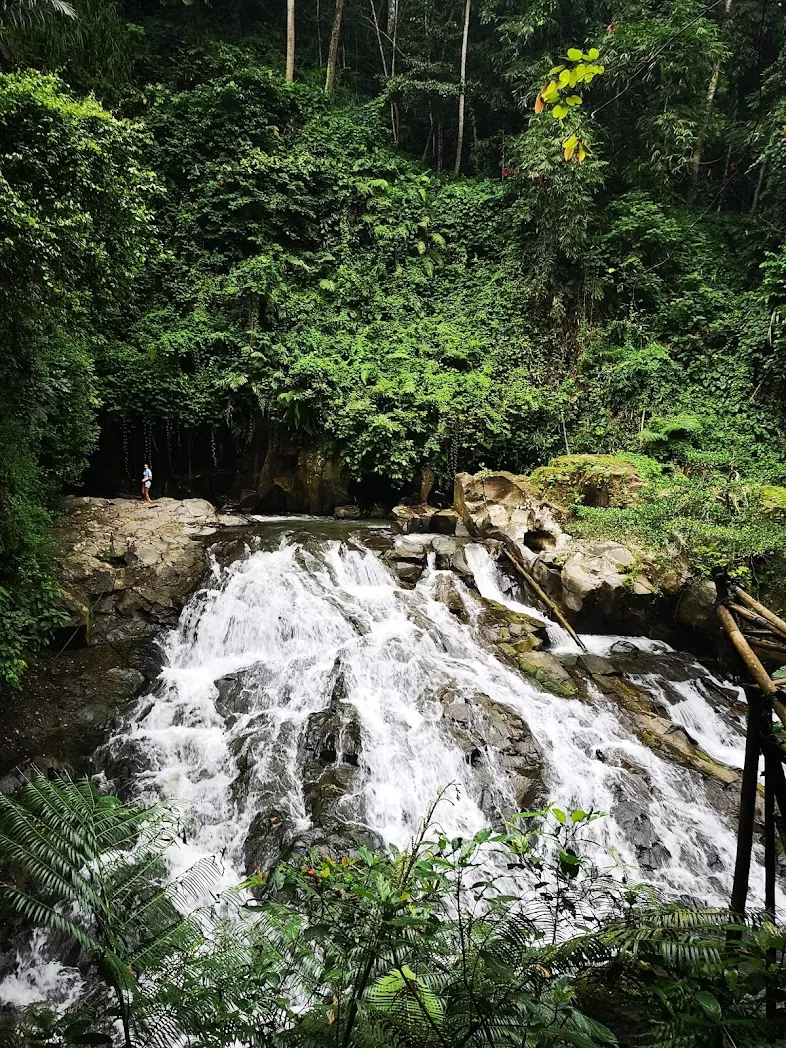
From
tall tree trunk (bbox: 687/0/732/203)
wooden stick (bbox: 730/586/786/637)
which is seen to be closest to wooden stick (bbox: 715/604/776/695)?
wooden stick (bbox: 730/586/786/637)

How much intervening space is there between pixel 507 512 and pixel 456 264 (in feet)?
33.2

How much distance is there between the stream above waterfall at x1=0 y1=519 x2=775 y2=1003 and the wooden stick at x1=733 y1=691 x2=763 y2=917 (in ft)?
10.9

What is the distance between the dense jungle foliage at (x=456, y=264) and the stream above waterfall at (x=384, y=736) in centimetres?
395

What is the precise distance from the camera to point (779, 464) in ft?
39.6

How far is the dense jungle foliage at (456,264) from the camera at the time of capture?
13.0 meters

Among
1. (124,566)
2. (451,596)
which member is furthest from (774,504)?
(124,566)

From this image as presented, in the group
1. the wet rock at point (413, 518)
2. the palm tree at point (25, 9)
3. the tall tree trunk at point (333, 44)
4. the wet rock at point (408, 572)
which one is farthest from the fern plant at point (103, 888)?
the tall tree trunk at point (333, 44)

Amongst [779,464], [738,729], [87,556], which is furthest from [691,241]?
[87,556]

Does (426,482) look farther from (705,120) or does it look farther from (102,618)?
(705,120)

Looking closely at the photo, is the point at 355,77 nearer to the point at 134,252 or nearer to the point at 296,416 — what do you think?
the point at 296,416

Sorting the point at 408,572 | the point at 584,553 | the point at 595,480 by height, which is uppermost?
the point at 595,480

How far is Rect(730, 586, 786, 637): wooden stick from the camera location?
2.43 m

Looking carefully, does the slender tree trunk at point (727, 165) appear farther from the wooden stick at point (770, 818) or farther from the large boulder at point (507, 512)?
the wooden stick at point (770, 818)

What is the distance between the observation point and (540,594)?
989 cm
